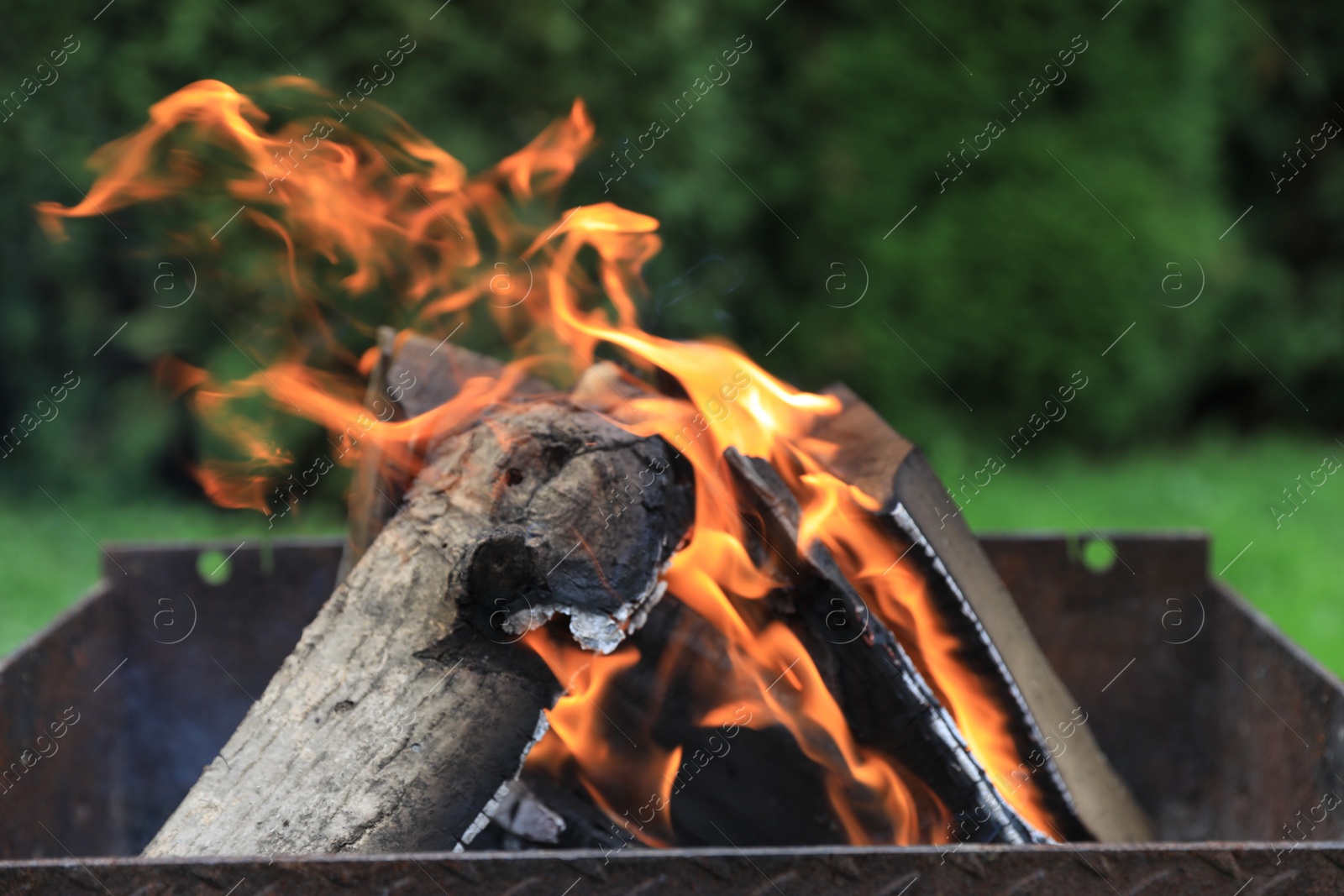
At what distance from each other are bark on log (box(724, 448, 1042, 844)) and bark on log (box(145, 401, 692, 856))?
141 millimetres

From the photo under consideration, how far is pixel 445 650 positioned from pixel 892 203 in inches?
142

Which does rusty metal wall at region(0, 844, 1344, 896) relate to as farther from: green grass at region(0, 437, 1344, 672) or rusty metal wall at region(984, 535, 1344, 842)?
green grass at region(0, 437, 1344, 672)

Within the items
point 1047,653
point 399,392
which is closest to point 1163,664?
point 1047,653

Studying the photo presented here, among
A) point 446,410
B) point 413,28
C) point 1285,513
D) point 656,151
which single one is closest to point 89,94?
point 413,28

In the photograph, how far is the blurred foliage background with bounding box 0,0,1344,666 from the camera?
12.3ft

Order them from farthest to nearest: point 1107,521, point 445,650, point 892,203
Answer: point 892,203 → point 1107,521 → point 445,650

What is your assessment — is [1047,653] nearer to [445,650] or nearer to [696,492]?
[696,492]

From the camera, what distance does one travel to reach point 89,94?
12.4ft

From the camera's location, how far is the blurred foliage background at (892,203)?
12.3 feet

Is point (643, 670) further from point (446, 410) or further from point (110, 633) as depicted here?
point (110, 633)

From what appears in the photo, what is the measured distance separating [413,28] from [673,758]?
2.79 metres

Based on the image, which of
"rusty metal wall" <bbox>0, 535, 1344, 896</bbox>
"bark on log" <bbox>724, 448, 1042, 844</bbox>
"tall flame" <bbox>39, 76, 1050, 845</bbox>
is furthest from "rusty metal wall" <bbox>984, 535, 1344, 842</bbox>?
"bark on log" <bbox>724, 448, 1042, 844</bbox>

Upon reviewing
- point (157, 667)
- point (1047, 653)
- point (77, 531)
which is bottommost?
point (1047, 653)

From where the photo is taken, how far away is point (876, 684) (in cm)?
143
